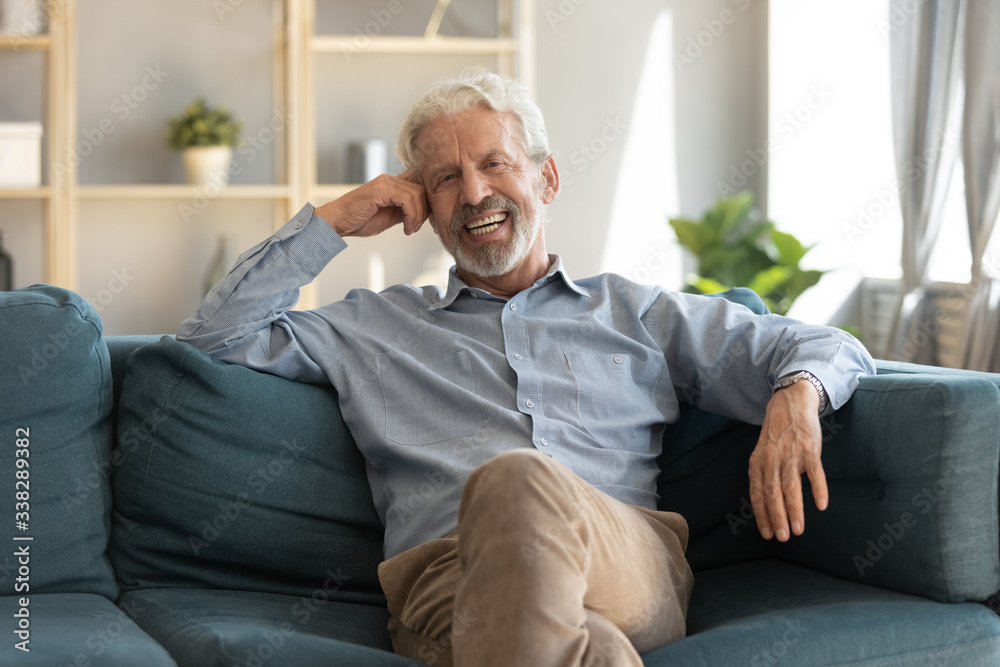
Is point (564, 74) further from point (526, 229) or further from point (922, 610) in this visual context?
point (922, 610)

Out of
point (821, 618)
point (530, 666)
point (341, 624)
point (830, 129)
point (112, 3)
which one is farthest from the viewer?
point (830, 129)

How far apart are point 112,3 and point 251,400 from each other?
275cm

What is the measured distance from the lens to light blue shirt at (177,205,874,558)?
4.98ft

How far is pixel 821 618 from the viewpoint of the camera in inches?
50.5

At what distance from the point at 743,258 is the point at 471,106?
82.7 inches

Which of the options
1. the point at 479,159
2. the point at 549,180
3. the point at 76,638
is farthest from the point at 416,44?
the point at 76,638

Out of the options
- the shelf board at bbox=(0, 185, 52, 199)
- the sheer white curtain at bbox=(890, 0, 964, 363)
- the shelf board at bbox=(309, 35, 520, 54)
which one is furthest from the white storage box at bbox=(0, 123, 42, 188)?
the sheer white curtain at bbox=(890, 0, 964, 363)

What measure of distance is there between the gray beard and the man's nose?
0.05 ft

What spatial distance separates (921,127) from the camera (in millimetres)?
3227

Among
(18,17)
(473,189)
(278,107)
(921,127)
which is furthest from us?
(278,107)

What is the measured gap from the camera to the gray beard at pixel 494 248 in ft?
5.79

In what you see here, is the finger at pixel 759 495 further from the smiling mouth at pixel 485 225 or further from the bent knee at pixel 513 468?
the smiling mouth at pixel 485 225

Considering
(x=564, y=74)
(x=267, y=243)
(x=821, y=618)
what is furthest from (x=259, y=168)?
(x=821, y=618)

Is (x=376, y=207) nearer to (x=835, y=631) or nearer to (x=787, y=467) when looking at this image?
(x=787, y=467)
